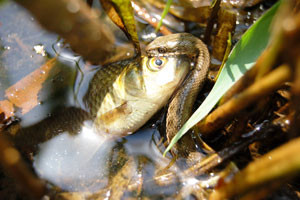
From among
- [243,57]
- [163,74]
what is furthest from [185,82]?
[243,57]

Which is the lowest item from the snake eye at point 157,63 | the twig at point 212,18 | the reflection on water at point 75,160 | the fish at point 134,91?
the reflection on water at point 75,160

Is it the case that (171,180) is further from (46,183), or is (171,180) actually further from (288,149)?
(288,149)

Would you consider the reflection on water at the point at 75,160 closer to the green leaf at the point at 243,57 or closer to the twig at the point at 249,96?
the green leaf at the point at 243,57

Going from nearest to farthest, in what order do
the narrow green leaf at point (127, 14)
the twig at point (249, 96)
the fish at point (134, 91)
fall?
the twig at point (249, 96), the narrow green leaf at point (127, 14), the fish at point (134, 91)

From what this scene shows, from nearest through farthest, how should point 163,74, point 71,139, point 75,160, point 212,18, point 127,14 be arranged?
point 127,14 → point 163,74 → point 75,160 → point 71,139 → point 212,18

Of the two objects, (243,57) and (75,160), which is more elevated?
(243,57)

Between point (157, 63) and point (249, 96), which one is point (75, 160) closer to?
point (157, 63)

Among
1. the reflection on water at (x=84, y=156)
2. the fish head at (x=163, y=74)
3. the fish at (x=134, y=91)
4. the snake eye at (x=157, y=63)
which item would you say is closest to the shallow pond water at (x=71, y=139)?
the reflection on water at (x=84, y=156)
